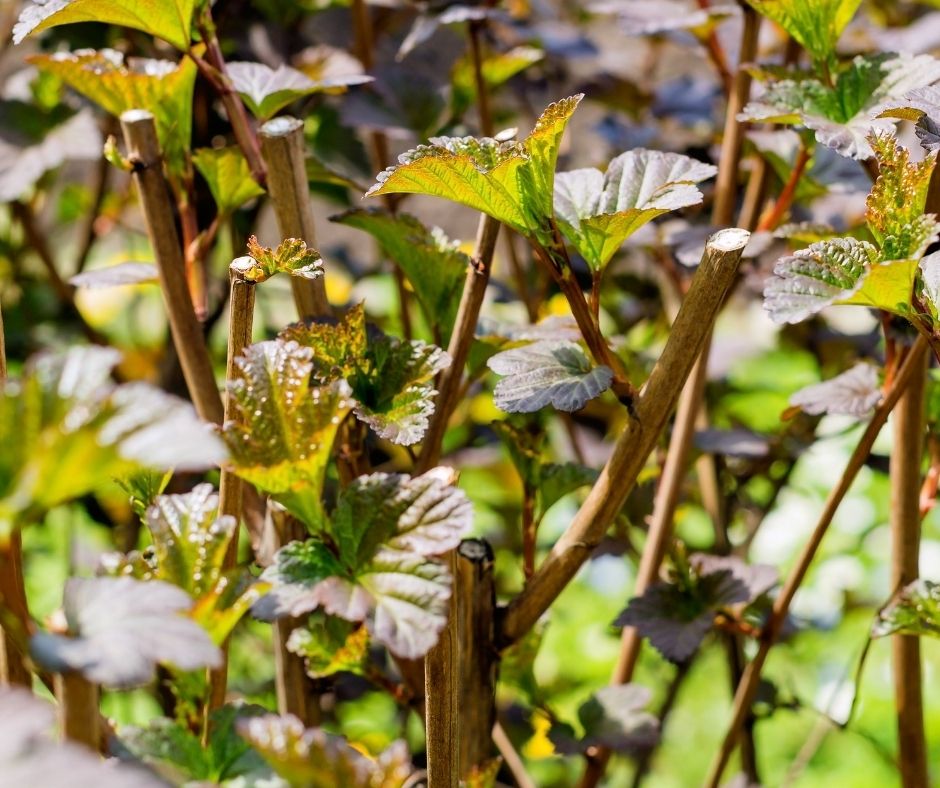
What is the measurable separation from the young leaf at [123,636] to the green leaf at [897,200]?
323 mm

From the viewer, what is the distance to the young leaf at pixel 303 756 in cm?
36

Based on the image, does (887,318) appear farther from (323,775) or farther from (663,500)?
(323,775)

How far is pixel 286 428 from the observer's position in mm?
411

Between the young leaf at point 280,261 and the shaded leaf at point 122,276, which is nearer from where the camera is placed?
the young leaf at point 280,261

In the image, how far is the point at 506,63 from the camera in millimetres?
958

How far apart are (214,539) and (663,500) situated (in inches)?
18.1

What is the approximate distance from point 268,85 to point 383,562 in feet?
1.12

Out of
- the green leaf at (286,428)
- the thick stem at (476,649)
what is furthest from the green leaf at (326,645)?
the green leaf at (286,428)

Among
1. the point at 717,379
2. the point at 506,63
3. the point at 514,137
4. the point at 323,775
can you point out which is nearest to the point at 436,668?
the point at 323,775

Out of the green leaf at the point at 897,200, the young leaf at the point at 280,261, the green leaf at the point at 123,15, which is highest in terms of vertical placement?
the green leaf at the point at 123,15

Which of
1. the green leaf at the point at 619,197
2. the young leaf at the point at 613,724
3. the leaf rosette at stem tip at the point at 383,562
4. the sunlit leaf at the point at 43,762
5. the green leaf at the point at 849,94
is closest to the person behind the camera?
the sunlit leaf at the point at 43,762

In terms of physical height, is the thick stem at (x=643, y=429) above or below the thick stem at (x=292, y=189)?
below

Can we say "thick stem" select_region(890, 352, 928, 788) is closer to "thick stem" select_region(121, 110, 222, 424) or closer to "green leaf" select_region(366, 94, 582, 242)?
"green leaf" select_region(366, 94, 582, 242)

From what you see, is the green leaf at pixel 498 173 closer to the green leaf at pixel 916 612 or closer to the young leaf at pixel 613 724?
the green leaf at pixel 916 612
